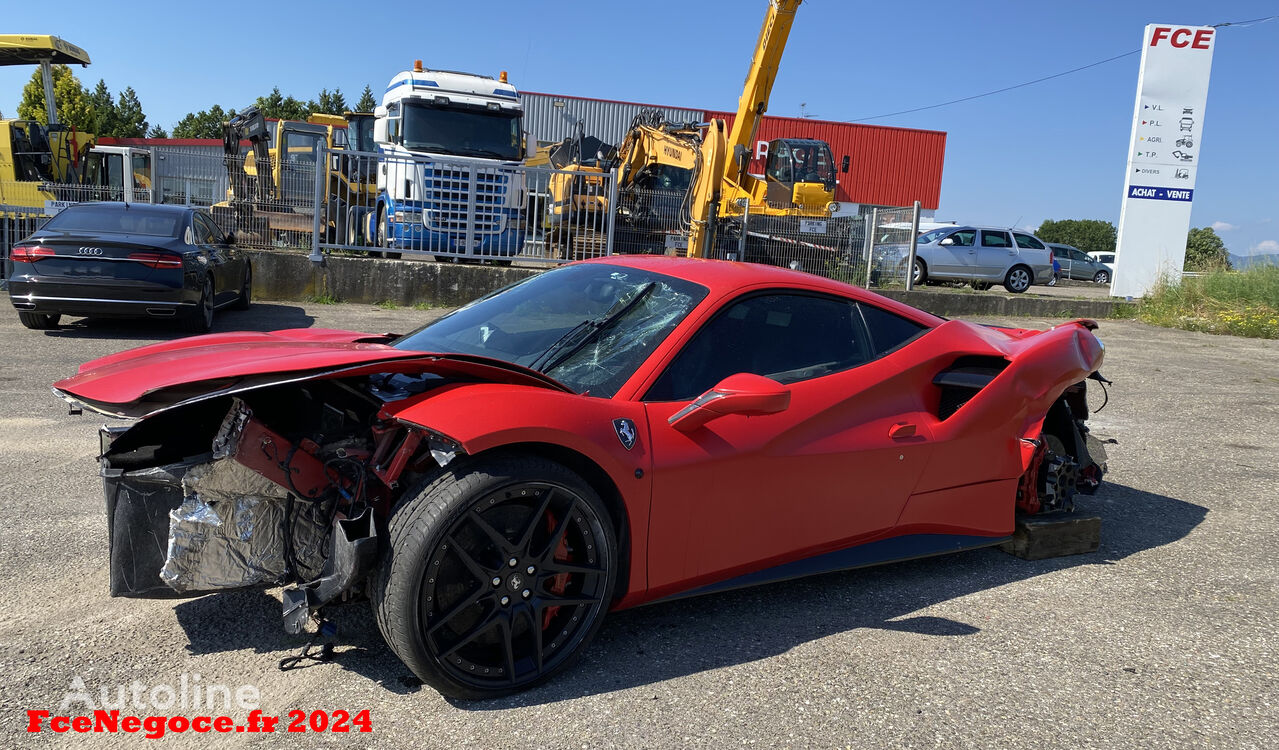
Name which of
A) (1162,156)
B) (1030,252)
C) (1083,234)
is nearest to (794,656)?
(1162,156)

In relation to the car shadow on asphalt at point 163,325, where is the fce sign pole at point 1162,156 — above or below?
above

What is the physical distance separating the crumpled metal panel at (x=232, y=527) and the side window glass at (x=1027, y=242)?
2190 cm

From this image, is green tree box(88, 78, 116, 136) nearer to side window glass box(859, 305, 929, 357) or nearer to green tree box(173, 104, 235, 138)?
green tree box(173, 104, 235, 138)

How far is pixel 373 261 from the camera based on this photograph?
1362cm

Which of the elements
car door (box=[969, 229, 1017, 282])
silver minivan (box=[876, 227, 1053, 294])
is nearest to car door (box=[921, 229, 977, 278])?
silver minivan (box=[876, 227, 1053, 294])

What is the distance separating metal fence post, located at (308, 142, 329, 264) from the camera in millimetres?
13453

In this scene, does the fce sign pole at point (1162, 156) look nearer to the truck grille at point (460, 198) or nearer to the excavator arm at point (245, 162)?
the truck grille at point (460, 198)

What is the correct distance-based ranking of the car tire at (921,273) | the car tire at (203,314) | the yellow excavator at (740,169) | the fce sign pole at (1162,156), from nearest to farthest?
the car tire at (203,314) → the yellow excavator at (740,169) → the fce sign pole at (1162,156) → the car tire at (921,273)

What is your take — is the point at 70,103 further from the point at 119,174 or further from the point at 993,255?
the point at 993,255

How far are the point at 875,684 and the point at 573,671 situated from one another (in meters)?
0.97

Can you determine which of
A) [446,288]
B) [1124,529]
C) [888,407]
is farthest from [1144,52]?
[888,407]

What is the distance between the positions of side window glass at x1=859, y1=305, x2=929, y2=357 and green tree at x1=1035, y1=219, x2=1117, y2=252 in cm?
5762

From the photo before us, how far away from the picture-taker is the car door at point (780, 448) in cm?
299

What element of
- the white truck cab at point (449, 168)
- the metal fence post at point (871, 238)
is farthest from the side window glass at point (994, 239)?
the white truck cab at point (449, 168)
